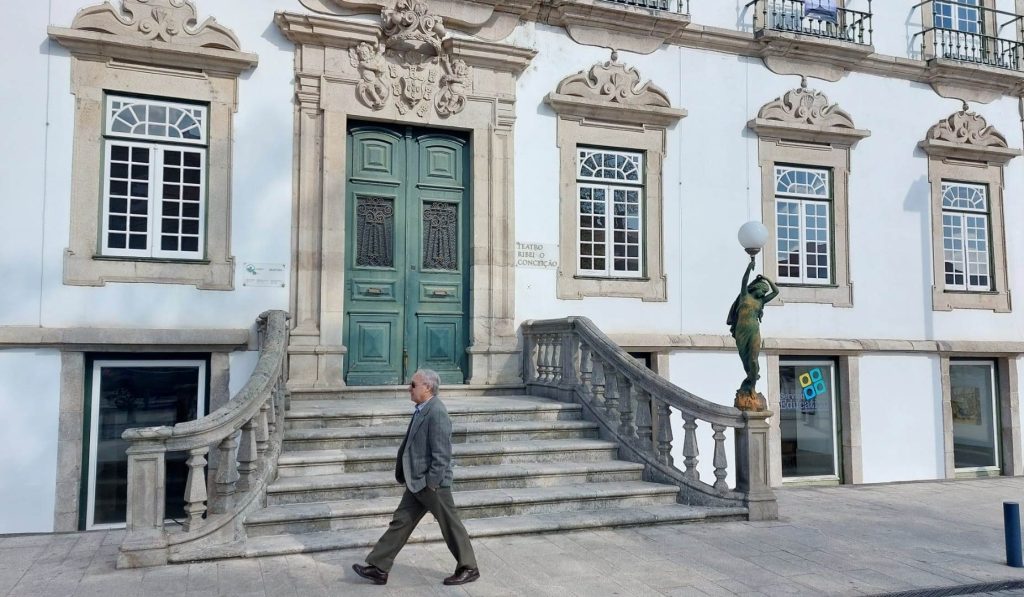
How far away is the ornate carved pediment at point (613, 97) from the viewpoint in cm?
1058

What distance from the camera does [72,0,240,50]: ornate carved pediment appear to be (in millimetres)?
8570

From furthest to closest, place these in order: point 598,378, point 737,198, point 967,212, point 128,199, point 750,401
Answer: point 967,212, point 737,198, point 598,378, point 128,199, point 750,401

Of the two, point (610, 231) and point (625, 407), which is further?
point (610, 231)

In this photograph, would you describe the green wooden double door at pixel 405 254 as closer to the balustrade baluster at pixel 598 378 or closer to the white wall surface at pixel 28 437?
the balustrade baluster at pixel 598 378

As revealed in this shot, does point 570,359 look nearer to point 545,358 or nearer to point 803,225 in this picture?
point 545,358

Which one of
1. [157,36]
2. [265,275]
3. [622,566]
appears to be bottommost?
[622,566]

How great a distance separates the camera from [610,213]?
1085cm

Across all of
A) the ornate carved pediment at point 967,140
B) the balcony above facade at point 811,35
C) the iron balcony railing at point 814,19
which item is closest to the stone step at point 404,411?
the balcony above facade at point 811,35

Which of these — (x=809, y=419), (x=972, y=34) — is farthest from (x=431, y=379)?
(x=972, y=34)

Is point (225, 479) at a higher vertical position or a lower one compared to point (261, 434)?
lower

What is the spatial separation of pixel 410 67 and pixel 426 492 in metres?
5.91

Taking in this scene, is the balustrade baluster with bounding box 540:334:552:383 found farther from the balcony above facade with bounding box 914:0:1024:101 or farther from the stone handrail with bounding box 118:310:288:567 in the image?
the balcony above facade with bounding box 914:0:1024:101

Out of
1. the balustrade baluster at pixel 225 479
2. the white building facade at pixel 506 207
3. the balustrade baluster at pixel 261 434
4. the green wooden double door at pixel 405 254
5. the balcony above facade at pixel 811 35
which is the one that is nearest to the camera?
the balustrade baluster at pixel 225 479

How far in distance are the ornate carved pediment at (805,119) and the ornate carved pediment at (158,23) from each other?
7001 millimetres
